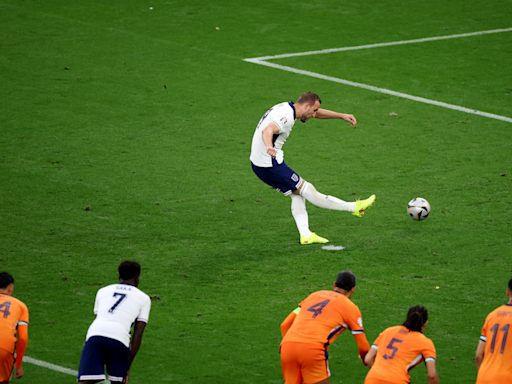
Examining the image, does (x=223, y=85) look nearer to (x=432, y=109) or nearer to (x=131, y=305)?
(x=432, y=109)

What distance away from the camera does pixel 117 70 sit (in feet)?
58.9

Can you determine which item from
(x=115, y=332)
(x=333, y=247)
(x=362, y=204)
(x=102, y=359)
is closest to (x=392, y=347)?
(x=115, y=332)

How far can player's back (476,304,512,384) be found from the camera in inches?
222

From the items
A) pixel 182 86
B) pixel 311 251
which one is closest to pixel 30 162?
pixel 182 86

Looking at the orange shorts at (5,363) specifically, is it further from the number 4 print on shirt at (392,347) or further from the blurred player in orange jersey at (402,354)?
the number 4 print on shirt at (392,347)

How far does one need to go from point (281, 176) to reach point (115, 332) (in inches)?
182

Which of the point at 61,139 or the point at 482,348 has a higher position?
the point at 482,348

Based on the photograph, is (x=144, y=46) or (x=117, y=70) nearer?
(x=117, y=70)

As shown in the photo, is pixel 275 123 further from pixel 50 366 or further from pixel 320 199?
pixel 50 366

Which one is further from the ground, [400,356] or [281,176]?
[400,356]

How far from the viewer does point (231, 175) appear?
13031 mm

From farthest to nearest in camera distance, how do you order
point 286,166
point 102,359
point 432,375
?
point 286,166 → point 102,359 → point 432,375

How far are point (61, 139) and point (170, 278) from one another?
6.16 metres

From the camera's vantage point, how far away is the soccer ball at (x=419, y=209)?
1076 cm
